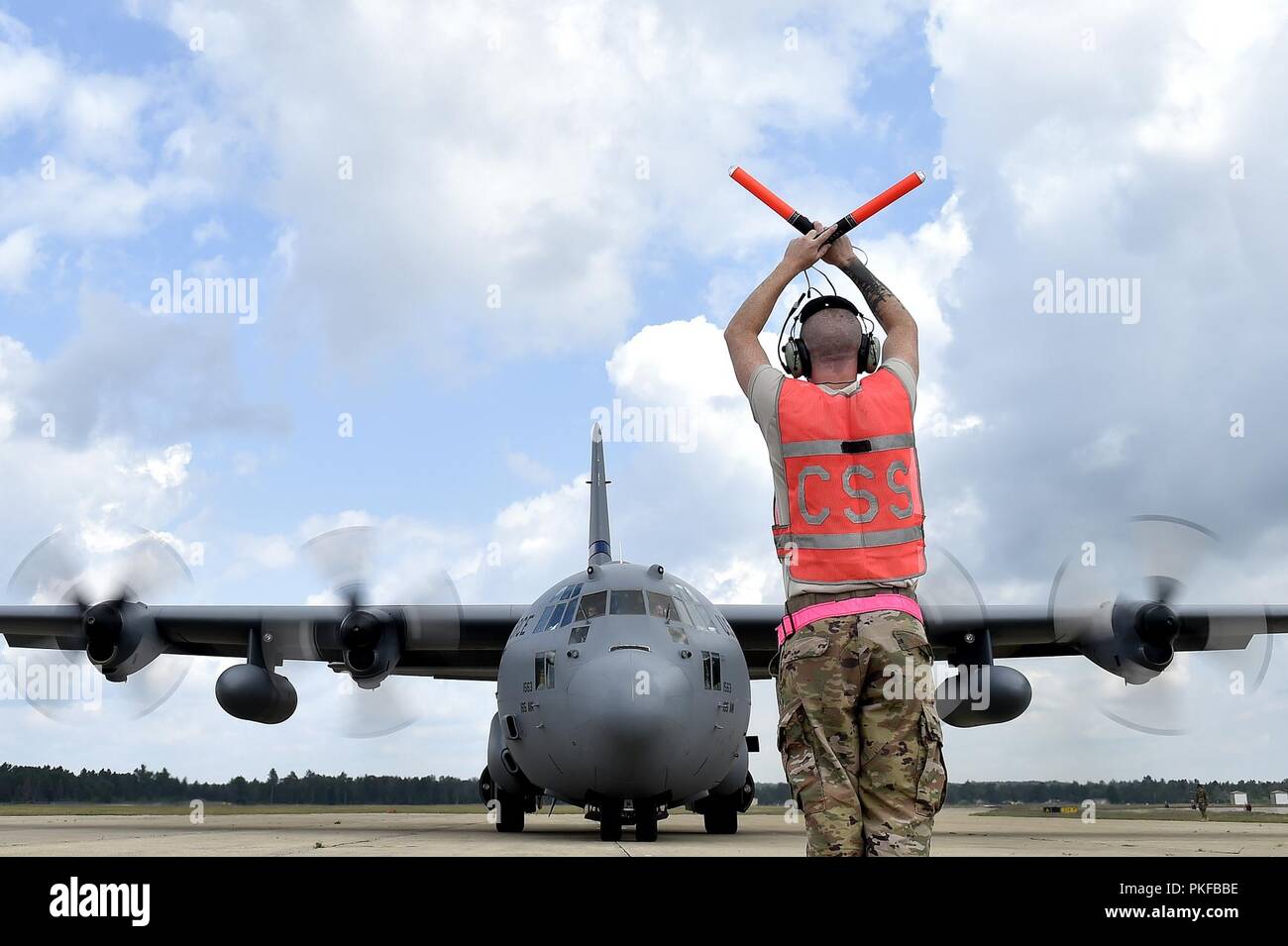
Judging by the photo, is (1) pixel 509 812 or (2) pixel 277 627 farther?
(2) pixel 277 627

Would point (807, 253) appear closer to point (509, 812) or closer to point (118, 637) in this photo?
point (509, 812)

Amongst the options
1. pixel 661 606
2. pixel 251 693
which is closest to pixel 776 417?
pixel 661 606

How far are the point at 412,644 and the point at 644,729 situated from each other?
9.33m

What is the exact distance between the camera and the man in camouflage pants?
3705 millimetres

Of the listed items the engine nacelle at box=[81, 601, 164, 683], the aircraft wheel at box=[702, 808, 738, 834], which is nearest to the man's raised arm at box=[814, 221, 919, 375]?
the aircraft wheel at box=[702, 808, 738, 834]

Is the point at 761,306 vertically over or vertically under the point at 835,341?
over

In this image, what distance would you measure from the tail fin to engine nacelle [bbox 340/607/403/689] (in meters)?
4.49

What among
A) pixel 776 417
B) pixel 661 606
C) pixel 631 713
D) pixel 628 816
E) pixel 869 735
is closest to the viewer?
pixel 869 735

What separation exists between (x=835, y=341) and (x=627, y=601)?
9565mm

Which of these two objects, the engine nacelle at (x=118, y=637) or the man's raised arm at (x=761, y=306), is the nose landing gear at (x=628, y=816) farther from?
the engine nacelle at (x=118, y=637)

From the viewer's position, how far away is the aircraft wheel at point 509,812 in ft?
58.3

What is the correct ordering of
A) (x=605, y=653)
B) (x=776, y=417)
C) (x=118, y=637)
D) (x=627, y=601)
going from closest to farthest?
(x=776, y=417)
(x=605, y=653)
(x=627, y=601)
(x=118, y=637)

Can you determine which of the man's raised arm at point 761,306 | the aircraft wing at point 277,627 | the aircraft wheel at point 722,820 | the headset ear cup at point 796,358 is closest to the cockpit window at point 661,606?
the aircraft wheel at point 722,820

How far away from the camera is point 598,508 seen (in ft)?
76.1
